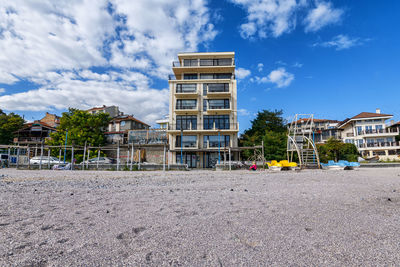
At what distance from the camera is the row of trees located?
26.9 m

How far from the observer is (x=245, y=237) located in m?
2.30

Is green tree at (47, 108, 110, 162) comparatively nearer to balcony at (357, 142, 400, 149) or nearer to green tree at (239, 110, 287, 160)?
green tree at (239, 110, 287, 160)

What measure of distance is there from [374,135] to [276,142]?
80.7 ft

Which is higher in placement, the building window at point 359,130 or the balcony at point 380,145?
the building window at point 359,130

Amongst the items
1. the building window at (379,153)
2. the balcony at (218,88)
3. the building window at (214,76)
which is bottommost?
the building window at (379,153)

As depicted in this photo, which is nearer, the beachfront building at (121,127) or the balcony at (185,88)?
the balcony at (185,88)

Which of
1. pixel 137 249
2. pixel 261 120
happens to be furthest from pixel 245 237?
pixel 261 120

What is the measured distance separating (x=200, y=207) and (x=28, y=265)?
95.2 inches

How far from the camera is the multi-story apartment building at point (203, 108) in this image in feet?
98.0

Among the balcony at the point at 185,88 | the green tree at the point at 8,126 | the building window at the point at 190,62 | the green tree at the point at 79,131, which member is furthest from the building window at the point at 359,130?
the green tree at the point at 8,126

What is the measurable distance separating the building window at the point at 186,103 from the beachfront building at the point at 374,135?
30.7 metres

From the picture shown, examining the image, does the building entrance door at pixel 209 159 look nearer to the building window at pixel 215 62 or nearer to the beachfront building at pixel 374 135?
the building window at pixel 215 62

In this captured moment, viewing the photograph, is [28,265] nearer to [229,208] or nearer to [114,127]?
[229,208]

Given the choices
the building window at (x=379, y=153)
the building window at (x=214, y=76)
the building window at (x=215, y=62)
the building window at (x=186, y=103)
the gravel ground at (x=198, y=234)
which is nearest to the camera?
the gravel ground at (x=198, y=234)
